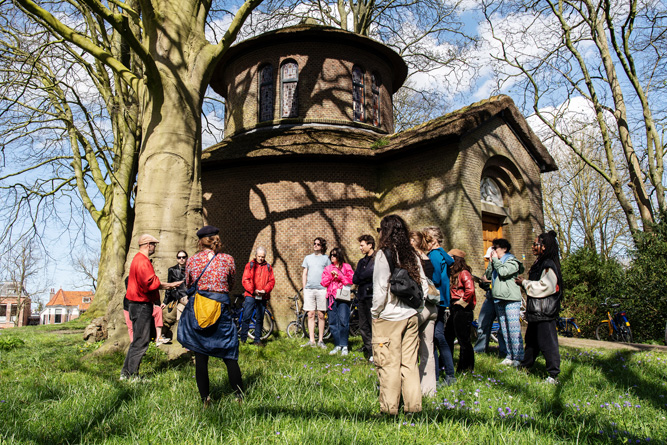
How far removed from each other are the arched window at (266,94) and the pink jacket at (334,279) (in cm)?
918

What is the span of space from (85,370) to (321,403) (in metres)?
3.62

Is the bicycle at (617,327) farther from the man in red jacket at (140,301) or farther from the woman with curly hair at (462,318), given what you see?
the man in red jacket at (140,301)

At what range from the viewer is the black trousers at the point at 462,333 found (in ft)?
19.5

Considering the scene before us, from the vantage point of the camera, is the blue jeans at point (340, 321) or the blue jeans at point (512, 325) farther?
the blue jeans at point (340, 321)

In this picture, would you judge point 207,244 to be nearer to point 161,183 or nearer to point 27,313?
point 161,183

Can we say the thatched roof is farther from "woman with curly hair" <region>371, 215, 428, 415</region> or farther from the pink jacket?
"woman with curly hair" <region>371, 215, 428, 415</region>

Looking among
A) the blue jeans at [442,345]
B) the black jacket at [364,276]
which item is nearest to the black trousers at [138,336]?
the black jacket at [364,276]

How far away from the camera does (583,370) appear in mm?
6297

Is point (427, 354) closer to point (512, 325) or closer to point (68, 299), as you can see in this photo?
point (512, 325)

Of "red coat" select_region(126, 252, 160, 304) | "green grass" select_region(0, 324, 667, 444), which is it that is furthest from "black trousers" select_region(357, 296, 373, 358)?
"red coat" select_region(126, 252, 160, 304)

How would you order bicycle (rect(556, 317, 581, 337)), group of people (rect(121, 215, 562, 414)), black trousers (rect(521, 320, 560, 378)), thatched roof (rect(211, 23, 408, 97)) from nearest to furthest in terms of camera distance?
group of people (rect(121, 215, 562, 414))
black trousers (rect(521, 320, 560, 378))
bicycle (rect(556, 317, 581, 337))
thatched roof (rect(211, 23, 408, 97))

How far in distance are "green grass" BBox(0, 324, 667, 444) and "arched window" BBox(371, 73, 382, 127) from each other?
11.9m

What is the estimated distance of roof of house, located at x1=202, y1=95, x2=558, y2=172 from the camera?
1247 centimetres

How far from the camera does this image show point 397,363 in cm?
390
